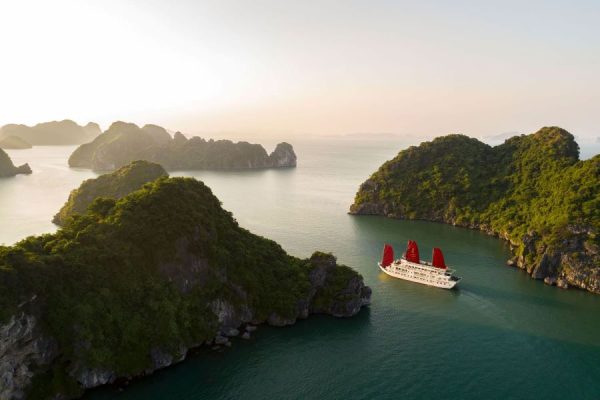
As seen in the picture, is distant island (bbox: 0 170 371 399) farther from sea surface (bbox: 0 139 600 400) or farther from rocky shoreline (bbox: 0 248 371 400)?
sea surface (bbox: 0 139 600 400)

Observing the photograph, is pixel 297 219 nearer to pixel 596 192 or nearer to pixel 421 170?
pixel 421 170

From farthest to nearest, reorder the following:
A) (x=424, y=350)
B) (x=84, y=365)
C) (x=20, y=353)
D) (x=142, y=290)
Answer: (x=424, y=350), (x=142, y=290), (x=84, y=365), (x=20, y=353)

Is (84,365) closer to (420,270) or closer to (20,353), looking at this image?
(20,353)

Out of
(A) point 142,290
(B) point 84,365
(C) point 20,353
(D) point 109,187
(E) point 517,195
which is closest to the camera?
(C) point 20,353

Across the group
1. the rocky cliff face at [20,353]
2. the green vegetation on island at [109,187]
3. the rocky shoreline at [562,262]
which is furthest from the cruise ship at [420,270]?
the green vegetation on island at [109,187]

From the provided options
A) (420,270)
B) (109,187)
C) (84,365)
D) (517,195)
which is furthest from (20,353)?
(517,195)

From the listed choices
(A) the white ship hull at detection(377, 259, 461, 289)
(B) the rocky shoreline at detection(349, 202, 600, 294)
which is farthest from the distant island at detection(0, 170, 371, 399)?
(B) the rocky shoreline at detection(349, 202, 600, 294)

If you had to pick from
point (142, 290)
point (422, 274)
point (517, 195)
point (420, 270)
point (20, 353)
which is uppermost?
point (517, 195)
